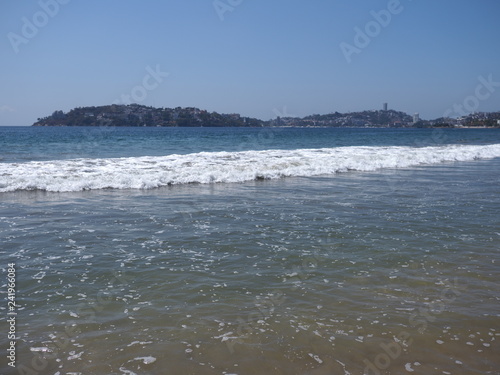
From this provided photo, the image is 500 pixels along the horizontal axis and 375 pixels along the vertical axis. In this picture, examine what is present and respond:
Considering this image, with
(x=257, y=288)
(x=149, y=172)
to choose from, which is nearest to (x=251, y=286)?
(x=257, y=288)

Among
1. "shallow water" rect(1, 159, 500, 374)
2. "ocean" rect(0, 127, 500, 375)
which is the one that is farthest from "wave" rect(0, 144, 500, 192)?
"shallow water" rect(1, 159, 500, 374)

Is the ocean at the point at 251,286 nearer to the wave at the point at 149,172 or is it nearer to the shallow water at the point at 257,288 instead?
the shallow water at the point at 257,288

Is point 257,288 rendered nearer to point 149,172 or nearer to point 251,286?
point 251,286

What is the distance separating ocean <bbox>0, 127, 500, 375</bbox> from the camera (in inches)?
149

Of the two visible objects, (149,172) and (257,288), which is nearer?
(257,288)

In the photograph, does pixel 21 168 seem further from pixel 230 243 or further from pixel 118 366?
pixel 118 366

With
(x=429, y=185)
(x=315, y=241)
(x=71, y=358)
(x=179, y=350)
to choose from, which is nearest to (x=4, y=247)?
(x=71, y=358)

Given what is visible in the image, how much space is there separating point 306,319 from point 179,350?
4.52 ft

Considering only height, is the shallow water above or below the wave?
below

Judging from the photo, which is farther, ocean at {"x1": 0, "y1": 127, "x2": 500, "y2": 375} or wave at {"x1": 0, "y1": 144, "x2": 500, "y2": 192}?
wave at {"x1": 0, "y1": 144, "x2": 500, "y2": 192}

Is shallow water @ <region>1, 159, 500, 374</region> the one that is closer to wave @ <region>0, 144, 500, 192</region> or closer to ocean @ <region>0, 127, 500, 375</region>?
ocean @ <region>0, 127, 500, 375</region>

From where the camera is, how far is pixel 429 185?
14.4m

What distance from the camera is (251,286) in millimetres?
5270

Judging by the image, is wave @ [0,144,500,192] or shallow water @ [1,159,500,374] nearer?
shallow water @ [1,159,500,374]
